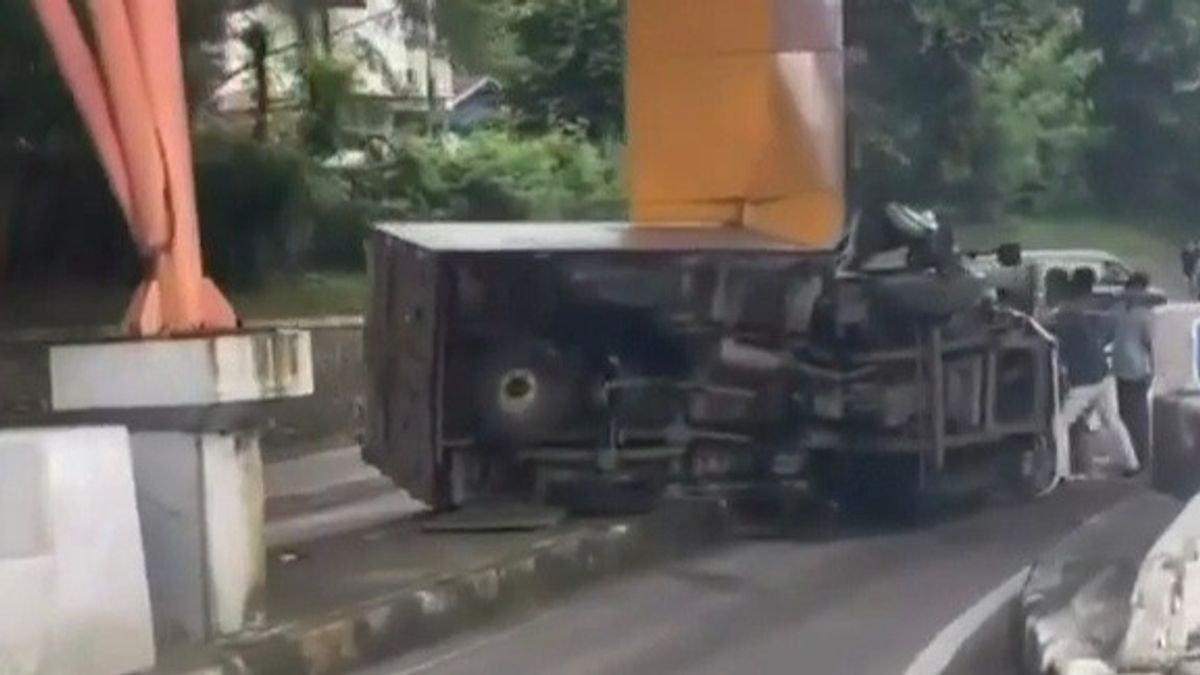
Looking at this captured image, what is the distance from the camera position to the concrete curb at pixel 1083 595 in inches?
413

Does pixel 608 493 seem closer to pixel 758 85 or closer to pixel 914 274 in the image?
pixel 914 274

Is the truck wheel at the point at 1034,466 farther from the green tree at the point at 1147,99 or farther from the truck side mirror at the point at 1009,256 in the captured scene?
the green tree at the point at 1147,99

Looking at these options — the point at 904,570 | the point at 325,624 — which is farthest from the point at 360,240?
the point at 325,624

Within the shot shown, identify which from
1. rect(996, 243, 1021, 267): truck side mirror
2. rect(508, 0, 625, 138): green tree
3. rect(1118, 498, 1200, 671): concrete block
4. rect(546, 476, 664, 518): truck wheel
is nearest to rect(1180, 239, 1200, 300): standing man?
rect(996, 243, 1021, 267): truck side mirror

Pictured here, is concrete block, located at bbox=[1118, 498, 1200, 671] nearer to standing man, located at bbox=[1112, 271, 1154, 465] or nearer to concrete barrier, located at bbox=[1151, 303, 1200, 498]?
concrete barrier, located at bbox=[1151, 303, 1200, 498]

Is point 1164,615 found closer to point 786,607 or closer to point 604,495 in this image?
point 786,607

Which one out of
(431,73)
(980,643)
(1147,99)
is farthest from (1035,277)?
(1147,99)

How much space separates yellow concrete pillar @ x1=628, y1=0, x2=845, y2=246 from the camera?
22.5 meters

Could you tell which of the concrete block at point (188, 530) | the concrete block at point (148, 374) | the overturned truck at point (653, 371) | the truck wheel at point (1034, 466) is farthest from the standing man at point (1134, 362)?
the concrete block at point (148, 374)

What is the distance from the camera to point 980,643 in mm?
13172

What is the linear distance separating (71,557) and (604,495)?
7359 mm

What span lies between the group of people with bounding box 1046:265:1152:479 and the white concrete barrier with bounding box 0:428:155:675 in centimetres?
977

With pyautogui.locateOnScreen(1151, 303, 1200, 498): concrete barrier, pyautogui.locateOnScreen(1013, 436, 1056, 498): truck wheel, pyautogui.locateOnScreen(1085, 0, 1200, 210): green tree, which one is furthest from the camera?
pyautogui.locateOnScreen(1085, 0, 1200, 210): green tree

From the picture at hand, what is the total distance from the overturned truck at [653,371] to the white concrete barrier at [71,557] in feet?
22.0
